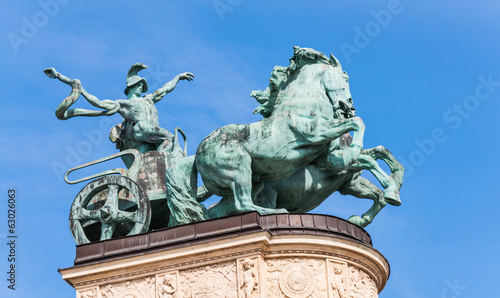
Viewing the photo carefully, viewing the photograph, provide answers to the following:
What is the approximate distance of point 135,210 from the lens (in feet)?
112

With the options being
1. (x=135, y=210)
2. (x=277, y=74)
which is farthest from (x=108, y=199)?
(x=277, y=74)

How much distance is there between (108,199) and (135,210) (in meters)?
0.90

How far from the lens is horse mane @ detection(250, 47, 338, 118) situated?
112ft

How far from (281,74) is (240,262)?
5969 millimetres

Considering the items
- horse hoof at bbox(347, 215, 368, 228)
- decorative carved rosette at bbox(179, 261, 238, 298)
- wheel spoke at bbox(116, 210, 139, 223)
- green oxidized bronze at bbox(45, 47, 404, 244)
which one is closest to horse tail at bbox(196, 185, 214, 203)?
green oxidized bronze at bbox(45, 47, 404, 244)

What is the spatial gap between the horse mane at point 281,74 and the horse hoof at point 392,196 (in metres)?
3.80

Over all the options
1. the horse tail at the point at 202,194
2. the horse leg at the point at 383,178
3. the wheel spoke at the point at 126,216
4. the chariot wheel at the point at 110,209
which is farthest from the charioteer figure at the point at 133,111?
the horse leg at the point at 383,178

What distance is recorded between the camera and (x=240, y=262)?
3091 cm

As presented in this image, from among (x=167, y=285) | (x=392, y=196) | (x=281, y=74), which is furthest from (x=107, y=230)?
(x=392, y=196)

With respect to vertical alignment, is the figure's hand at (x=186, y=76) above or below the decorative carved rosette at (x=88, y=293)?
above

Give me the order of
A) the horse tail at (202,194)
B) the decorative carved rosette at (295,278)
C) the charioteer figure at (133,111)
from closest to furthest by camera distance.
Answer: the decorative carved rosette at (295,278) → the horse tail at (202,194) → the charioteer figure at (133,111)

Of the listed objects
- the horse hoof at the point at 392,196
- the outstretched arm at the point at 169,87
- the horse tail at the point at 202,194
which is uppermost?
the outstretched arm at the point at 169,87

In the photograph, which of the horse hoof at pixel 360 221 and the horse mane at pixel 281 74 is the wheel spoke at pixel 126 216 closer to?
the horse mane at pixel 281 74

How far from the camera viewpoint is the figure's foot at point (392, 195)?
1291 inches
